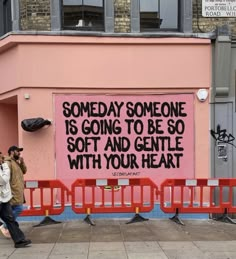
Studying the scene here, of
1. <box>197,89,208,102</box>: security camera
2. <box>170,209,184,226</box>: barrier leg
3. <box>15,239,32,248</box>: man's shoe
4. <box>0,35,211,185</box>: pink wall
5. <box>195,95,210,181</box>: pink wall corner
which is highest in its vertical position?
<box>0,35,211,185</box>: pink wall

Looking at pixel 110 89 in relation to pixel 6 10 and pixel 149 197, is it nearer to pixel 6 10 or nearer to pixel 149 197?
pixel 149 197

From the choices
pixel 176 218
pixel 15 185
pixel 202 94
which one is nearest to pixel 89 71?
pixel 202 94

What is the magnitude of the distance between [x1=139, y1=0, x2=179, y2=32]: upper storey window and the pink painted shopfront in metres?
0.50

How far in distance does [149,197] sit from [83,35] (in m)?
3.88

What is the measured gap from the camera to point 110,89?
377 inches

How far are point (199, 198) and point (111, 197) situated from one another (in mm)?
1976

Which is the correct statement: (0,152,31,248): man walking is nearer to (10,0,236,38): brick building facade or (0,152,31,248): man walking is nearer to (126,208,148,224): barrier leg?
(126,208,148,224): barrier leg

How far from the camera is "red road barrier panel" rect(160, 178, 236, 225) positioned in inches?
358

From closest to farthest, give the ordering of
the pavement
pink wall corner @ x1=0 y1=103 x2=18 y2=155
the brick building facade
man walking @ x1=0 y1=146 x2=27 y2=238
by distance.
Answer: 1. the pavement
2. man walking @ x1=0 y1=146 x2=27 y2=238
3. the brick building facade
4. pink wall corner @ x1=0 y1=103 x2=18 y2=155

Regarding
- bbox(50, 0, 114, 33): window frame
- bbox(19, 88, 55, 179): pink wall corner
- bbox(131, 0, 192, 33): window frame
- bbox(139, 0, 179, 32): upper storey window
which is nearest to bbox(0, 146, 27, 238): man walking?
bbox(19, 88, 55, 179): pink wall corner

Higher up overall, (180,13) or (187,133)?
(180,13)

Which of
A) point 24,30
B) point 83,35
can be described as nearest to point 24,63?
point 24,30

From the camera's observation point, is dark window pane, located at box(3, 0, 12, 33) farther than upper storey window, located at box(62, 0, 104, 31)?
Yes

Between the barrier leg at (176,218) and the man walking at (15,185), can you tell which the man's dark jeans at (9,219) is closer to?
the man walking at (15,185)
